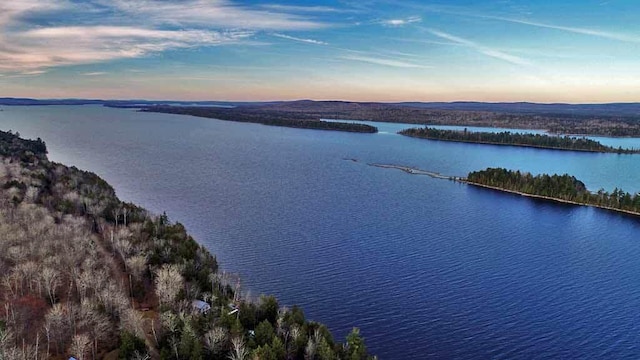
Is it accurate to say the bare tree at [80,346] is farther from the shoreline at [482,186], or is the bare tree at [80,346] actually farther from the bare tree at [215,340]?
the shoreline at [482,186]

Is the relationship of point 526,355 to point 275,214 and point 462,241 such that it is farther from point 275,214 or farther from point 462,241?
point 275,214

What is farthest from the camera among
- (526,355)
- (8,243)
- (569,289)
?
(569,289)

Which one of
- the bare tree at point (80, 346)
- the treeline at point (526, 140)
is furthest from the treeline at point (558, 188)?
the treeline at point (526, 140)

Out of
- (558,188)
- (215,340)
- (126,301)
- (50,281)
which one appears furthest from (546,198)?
(50,281)

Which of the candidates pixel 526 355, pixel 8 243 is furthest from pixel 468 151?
pixel 8 243

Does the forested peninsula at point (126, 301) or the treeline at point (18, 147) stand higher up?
the treeline at point (18, 147)

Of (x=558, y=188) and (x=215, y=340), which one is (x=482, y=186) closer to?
(x=558, y=188)

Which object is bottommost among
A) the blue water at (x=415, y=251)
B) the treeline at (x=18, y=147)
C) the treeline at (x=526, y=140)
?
the blue water at (x=415, y=251)
